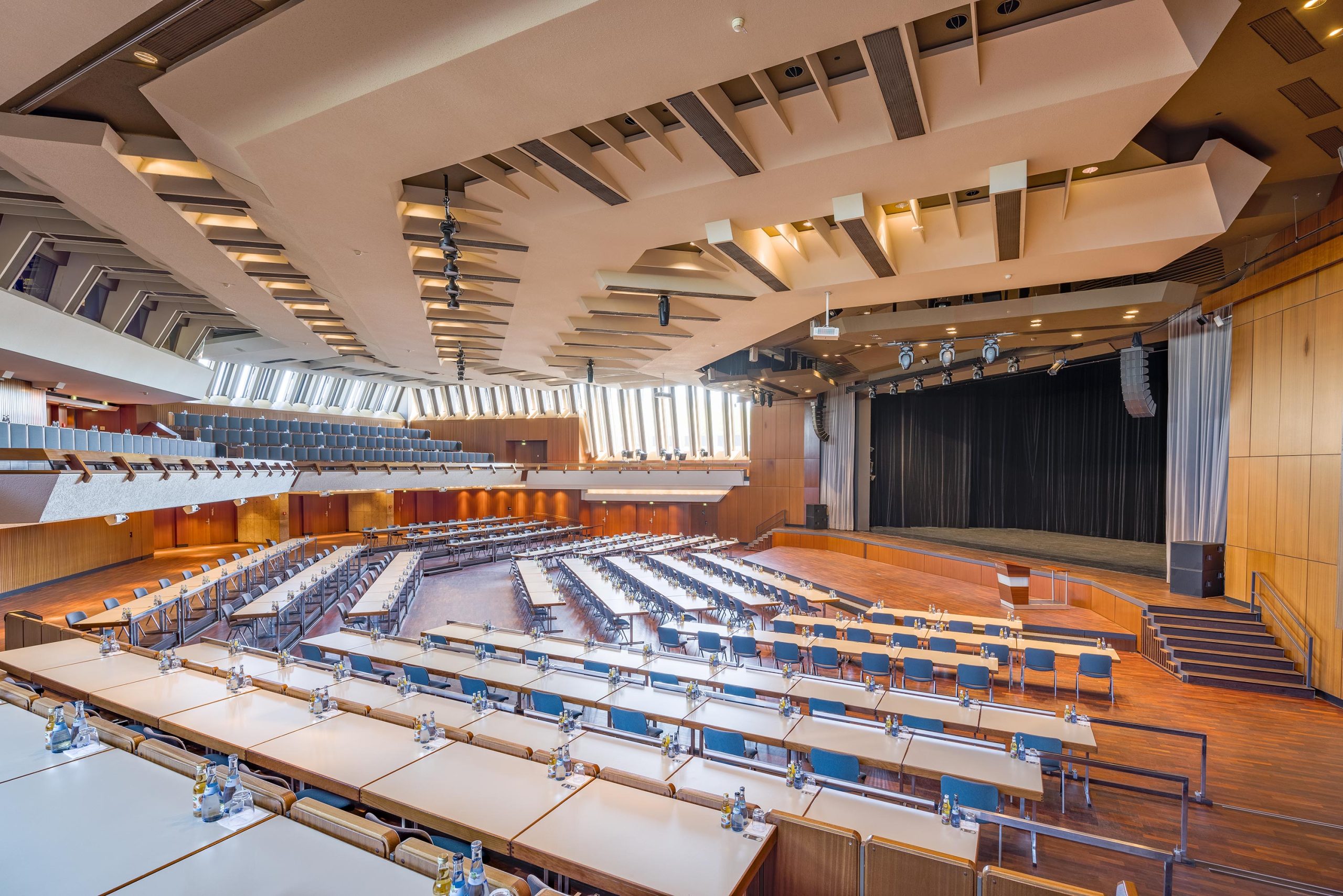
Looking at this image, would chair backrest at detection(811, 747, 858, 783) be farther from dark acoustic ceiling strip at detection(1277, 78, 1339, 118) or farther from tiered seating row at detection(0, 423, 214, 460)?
tiered seating row at detection(0, 423, 214, 460)

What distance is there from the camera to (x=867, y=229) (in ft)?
20.4

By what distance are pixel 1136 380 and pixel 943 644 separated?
6.84m

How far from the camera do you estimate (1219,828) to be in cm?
502

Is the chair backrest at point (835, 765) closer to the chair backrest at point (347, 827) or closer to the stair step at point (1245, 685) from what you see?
the chair backrest at point (347, 827)

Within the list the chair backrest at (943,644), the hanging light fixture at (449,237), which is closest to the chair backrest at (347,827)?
the hanging light fixture at (449,237)

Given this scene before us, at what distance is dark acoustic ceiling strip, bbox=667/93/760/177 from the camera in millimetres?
4527

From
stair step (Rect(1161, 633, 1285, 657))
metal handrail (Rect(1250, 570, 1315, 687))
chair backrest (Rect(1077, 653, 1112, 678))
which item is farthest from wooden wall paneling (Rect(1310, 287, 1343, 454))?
chair backrest (Rect(1077, 653, 1112, 678))

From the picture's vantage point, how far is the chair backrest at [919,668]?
279 inches

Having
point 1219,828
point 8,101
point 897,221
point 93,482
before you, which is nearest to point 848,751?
point 1219,828

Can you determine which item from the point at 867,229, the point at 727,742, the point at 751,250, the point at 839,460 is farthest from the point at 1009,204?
the point at 839,460

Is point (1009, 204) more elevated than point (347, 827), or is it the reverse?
point (1009, 204)

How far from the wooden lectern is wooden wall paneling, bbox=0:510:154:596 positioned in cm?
1884

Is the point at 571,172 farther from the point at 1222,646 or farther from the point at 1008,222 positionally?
the point at 1222,646

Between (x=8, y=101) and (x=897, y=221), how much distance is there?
8.54m
